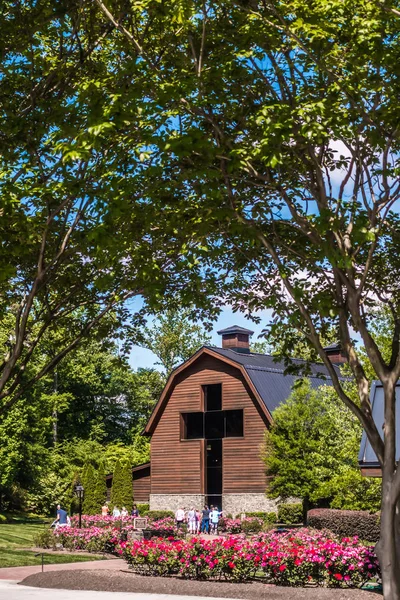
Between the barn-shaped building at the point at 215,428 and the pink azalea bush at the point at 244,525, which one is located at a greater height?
the barn-shaped building at the point at 215,428

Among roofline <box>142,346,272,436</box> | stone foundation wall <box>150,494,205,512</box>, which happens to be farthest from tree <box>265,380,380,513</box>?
stone foundation wall <box>150,494,205,512</box>

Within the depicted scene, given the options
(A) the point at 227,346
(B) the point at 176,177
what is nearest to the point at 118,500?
(A) the point at 227,346

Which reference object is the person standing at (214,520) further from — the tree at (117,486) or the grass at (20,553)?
the tree at (117,486)

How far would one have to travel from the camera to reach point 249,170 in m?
13.8

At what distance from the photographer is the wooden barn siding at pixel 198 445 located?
46.5 metres

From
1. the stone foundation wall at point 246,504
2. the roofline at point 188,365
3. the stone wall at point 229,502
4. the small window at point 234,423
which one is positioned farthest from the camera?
the small window at point 234,423

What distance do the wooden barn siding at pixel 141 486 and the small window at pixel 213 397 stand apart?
7214mm

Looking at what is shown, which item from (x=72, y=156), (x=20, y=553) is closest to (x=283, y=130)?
(x=72, y=156)

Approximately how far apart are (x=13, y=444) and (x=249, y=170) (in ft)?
131

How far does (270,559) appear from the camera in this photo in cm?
1853

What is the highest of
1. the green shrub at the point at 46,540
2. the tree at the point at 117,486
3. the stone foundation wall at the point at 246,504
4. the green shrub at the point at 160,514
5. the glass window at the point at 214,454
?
the glass window at the point at 214,454

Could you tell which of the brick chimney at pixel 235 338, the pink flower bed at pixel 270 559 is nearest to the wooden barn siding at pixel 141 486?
the brick chimney at pixel 235 338

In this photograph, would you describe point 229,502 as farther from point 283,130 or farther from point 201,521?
point 283,130

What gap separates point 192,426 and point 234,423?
2.90 meters
